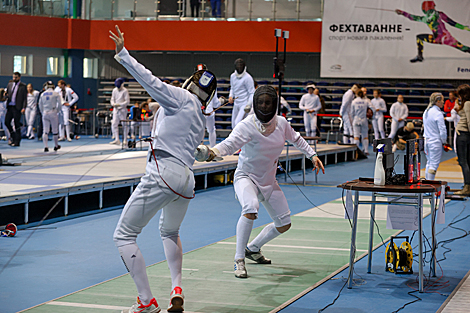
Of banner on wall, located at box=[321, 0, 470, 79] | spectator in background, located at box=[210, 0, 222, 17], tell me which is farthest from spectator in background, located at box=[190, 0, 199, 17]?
banner on wall, located at box=[321, 0, 470, 79]

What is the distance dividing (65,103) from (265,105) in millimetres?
12738

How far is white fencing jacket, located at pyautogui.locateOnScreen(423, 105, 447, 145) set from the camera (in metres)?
8.30

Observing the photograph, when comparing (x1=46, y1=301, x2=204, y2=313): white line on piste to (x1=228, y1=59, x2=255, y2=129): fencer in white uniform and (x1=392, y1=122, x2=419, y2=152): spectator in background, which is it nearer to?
(x1=228, y1=59, x2=255, y2=129): fencer in white uniform

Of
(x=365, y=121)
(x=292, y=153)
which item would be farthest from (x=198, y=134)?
(x=365, y=121)

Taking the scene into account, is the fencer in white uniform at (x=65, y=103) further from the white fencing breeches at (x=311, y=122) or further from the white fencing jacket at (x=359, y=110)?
the white fencing jacket at (x=359, y=110)

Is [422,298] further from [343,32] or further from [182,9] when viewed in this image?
[182,9]

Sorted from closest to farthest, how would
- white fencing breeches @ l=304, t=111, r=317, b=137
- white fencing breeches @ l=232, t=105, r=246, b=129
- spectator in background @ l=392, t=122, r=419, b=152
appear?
1. white fencing breeches @ l=232, t=105, r=246, b=129
2. spectator in background @ l=392, t=122, r=419, b=152
3. white fencing breeches @ l=304, t=111, r=317, b=137

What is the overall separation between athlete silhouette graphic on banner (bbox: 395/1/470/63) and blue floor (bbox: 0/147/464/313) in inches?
437

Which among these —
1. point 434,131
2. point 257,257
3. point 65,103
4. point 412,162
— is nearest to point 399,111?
point 434,131

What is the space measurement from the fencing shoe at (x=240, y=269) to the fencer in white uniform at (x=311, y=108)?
1215cm

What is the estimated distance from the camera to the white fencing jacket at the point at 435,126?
8305mm

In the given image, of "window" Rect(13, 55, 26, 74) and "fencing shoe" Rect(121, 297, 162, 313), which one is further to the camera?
"window" Rect(13, 55, 26, 74)

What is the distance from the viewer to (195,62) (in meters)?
20.8

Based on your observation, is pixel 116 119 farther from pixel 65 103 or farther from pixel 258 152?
pixel 258 152
